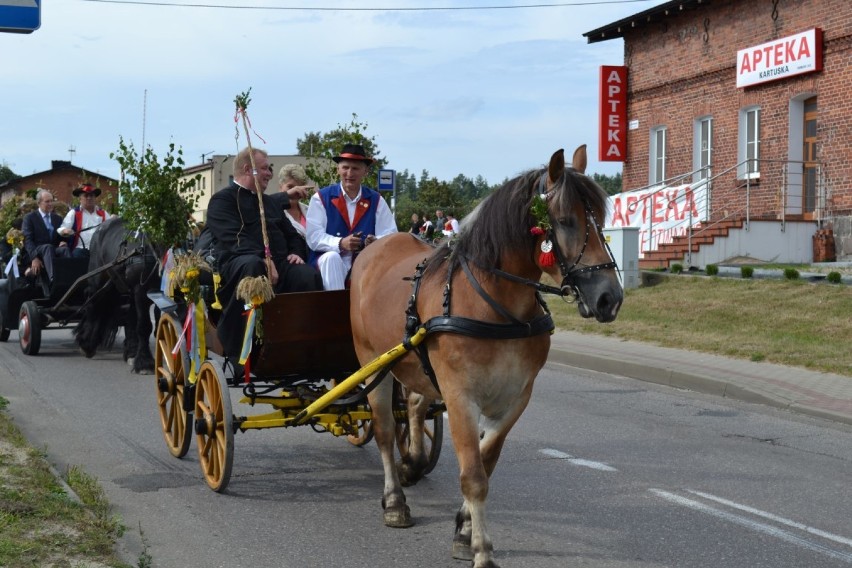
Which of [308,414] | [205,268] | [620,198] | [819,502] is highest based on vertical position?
[620,198]

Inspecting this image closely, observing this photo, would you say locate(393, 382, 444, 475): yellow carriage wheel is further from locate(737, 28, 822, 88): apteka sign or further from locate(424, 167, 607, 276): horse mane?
locate(737, 28, 822, 88): apteka sign

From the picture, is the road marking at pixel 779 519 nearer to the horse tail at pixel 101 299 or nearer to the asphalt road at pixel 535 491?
the asphalt road at pixel 535 491

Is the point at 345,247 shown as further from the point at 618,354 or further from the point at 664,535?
the point at 618,354

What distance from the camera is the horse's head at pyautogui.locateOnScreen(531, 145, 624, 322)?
4.60 meters

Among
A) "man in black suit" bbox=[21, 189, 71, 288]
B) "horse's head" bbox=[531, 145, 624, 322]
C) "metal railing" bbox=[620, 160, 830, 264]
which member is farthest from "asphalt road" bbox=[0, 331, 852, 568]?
"metal railing" bbox=[620, 160, 830, 264]

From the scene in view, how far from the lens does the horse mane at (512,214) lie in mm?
4777

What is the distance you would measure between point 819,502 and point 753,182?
18419 millimetres

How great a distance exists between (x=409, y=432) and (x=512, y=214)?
7.71 feet

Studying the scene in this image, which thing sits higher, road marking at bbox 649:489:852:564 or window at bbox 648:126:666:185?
window at bbox 648:126:666:185

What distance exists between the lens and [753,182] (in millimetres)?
23688

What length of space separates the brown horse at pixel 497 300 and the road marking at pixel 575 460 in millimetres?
2272

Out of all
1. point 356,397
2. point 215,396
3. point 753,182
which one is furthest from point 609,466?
point 753,182

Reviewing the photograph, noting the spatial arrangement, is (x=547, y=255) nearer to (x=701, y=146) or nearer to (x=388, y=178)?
(x=388, y=178)

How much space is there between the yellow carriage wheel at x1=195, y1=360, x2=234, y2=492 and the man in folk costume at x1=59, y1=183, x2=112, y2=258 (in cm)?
807
